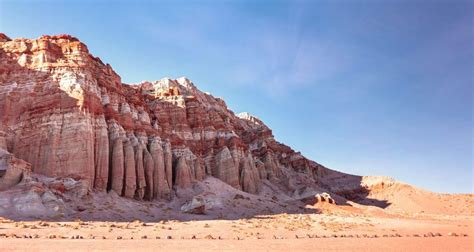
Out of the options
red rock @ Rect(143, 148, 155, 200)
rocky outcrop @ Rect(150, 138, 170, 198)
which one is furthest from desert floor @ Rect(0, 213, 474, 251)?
rocky outcrop @ Rect(150, 138, 170, 198)

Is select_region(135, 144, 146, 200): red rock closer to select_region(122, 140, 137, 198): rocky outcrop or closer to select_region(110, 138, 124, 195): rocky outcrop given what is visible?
select_region(122, 140, 137, 198): rocky outcrop

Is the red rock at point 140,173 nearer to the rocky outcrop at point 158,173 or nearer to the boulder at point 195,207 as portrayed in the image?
the rocky outcrop at point 158,173

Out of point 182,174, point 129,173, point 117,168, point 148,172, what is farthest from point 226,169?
point 117,168

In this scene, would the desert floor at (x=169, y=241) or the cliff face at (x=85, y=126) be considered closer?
the desert floor at (x=169, y=241)

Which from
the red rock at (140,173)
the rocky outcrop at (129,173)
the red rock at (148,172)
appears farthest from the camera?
the red rock at (148,172)

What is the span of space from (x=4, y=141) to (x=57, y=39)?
18.1 meters

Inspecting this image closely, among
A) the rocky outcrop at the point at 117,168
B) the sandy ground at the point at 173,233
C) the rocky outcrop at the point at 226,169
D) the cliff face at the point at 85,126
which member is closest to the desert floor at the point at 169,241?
the sandy ground at the point at 173,233

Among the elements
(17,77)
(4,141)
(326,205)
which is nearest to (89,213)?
(4,141)

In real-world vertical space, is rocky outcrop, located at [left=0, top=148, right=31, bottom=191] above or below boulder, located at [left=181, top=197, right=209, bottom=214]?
above

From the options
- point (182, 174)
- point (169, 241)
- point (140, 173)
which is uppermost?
point (182, 174)

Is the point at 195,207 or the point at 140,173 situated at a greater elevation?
the point at 140,173

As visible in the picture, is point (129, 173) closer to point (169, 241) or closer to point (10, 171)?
point (10, 171)

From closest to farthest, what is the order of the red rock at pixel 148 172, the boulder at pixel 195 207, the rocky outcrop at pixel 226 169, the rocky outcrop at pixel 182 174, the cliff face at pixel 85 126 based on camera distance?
the boulder at pixel 195 207 → the cliff face at pixel 85 126 → the red rock at pixel 148 172 → the rocky outcrop at pixel 182 174 → the rocky outcrop at pixel 226 169

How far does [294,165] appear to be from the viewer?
10756 centimetres
